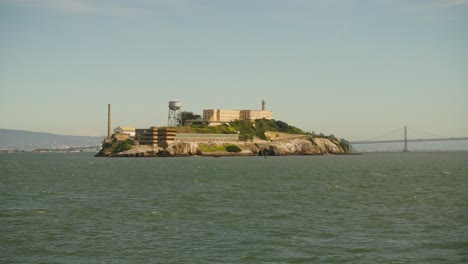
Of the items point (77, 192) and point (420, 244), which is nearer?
point (420, 244)

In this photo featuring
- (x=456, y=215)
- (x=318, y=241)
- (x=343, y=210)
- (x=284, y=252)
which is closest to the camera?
(x=284, y=252)

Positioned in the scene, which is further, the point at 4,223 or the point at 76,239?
the point at 4,223

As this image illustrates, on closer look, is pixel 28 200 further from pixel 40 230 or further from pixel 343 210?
pixel 343 210

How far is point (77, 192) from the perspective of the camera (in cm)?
7356

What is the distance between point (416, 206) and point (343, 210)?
7.52 m

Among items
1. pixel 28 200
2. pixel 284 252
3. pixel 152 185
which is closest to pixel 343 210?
pixel 284 252

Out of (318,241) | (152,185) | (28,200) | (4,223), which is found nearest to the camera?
(318,241)

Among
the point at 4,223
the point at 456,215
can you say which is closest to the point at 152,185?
the point at 4,223

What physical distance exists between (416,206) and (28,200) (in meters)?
36.9

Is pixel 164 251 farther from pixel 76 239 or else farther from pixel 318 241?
pixel 318 241

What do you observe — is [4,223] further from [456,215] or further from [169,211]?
[456,215]

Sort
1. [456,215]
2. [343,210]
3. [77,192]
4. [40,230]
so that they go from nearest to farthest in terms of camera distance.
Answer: [40,230], [456,215], [343,210], [77,192]

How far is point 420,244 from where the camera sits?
38406 mm

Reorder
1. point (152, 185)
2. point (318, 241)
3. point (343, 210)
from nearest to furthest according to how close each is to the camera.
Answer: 1. point (318, 241)
2. point (343, 210)
3. point (152, 185)
